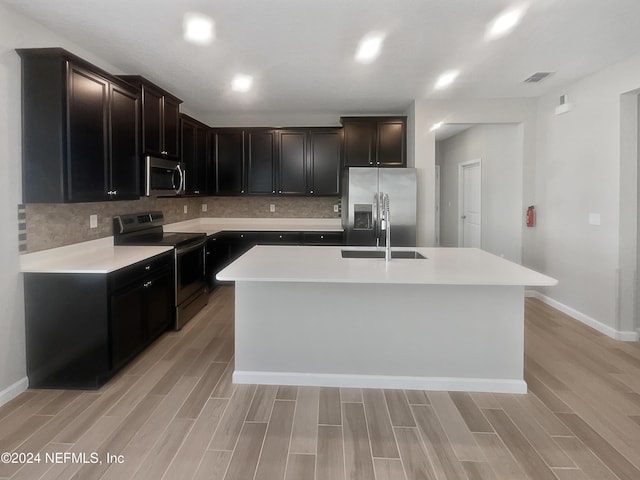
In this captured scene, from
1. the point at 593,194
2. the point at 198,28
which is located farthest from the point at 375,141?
the point at 198,28

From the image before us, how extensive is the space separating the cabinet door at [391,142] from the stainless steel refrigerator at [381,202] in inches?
22.6

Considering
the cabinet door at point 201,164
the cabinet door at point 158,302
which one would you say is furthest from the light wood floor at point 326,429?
the cabinet door at point 201,164

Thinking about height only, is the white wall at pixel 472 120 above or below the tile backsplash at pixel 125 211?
above

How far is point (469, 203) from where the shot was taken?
711 cm

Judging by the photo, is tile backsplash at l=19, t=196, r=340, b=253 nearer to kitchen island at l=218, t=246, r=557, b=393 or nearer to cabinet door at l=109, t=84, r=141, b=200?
cabinet door at l=109, t=84, r=141, b=200

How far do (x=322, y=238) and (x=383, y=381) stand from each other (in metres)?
3.02

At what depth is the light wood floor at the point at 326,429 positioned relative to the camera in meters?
1.95

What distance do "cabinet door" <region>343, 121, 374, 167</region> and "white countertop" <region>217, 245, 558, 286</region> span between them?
260cm

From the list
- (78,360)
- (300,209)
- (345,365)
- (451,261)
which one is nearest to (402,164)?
(300,209)

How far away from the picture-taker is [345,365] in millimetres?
2836

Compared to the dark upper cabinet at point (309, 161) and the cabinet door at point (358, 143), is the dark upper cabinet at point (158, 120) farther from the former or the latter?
the cabinet door at point (358, 143)

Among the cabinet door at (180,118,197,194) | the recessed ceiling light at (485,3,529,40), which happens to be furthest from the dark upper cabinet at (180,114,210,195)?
the recessed ceiling light at (485,3,529,40)

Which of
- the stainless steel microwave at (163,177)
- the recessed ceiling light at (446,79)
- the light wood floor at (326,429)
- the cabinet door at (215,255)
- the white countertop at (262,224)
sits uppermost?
the recessed ceiling light at (446,79)

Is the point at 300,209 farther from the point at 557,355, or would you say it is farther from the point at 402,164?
the point at 557,355
